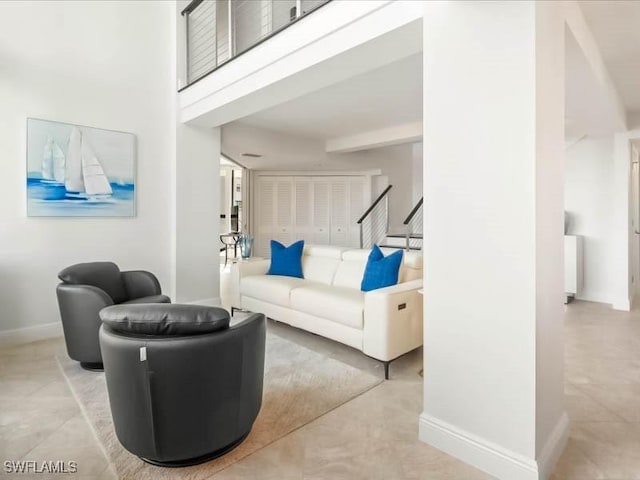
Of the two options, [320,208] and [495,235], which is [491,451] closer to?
[495,235]

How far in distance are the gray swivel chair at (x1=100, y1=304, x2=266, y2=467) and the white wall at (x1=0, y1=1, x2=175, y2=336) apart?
8.61ft

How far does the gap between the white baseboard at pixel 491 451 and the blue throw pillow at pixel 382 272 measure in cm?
137

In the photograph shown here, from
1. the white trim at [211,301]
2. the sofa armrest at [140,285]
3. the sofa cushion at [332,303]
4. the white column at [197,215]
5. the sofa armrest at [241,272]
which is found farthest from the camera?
the white trim at [211,301]

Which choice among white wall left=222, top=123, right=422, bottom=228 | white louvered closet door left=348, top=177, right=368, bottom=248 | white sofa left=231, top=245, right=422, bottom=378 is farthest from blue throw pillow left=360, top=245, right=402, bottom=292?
white louvered closet door left=348, top=177, right=368, bottom=248

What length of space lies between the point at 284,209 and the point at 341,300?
15.8 feet

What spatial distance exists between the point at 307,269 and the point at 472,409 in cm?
274

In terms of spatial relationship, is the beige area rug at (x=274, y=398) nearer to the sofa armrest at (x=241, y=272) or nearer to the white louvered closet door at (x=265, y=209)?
the sofa armrest at (x=241, y=272)

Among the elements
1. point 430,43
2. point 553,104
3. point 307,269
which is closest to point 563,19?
point 553,104

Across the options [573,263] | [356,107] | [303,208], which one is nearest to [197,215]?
[356,107]

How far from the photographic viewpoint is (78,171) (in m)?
3.80

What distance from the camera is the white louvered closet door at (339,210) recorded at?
25.4 ft

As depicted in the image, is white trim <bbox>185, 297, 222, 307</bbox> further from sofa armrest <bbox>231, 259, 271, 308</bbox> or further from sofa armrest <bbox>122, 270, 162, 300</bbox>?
sofa armrest <bbox>122, 270, 162, 300</bbox>

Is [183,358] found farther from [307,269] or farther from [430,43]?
[307,269]

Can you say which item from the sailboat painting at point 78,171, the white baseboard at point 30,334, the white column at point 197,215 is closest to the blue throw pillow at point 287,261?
the white column at point 197,215
